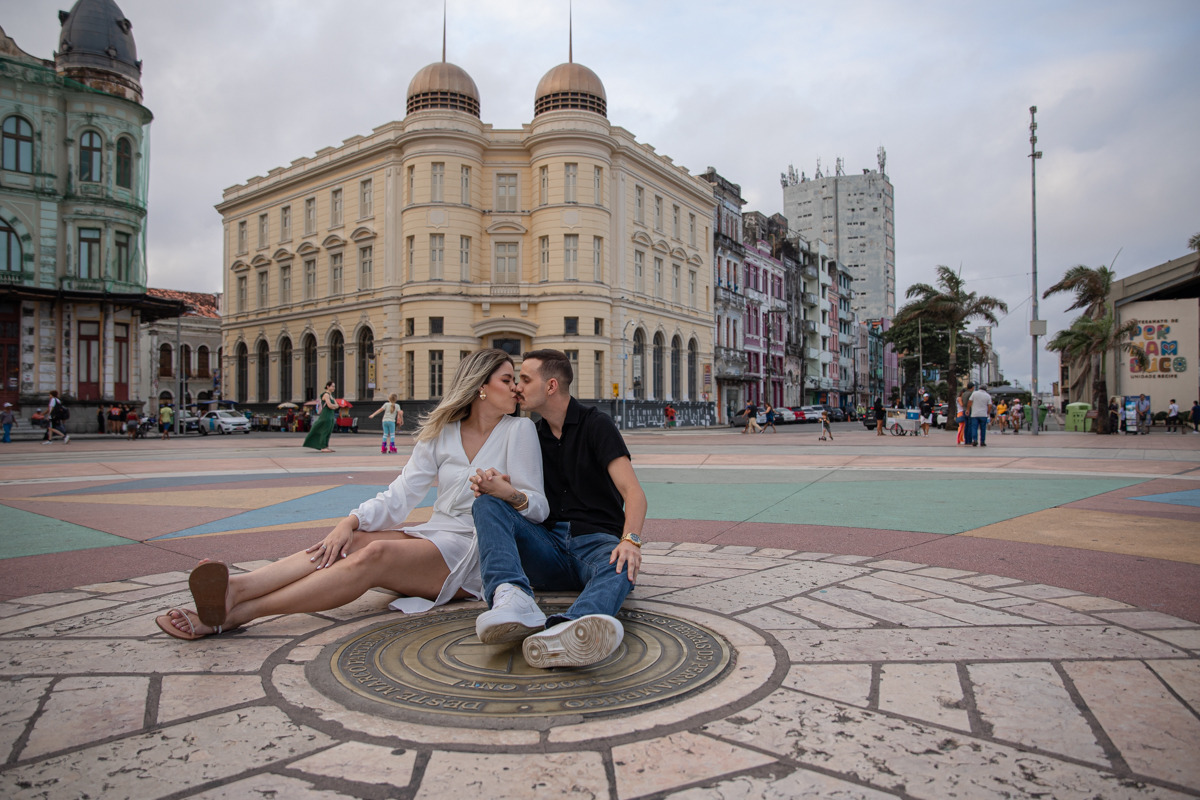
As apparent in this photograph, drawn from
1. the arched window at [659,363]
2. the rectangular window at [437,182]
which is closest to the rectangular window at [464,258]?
the rectangular window at [437,182]

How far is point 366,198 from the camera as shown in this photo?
38406mm

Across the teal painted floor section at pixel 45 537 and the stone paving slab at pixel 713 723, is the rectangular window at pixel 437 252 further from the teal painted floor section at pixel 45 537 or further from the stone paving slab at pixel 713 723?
the stone paving slab at pixel 713 723

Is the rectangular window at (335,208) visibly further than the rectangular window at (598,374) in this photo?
Yes

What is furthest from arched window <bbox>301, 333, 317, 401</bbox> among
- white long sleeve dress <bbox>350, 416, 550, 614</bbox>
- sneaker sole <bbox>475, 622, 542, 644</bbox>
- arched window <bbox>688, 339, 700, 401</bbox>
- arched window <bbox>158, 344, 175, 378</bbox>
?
sneaker sole <bbox>475, 622, 542, 644</bbox>

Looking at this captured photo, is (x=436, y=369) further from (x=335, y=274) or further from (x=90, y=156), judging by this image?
(x=90, y=156)

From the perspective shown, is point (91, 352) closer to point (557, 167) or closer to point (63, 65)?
point (63, 65)

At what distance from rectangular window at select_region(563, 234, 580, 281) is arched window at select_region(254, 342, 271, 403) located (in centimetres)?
2076

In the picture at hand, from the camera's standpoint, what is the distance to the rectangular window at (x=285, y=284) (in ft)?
142

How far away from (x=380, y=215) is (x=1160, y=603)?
37.7m

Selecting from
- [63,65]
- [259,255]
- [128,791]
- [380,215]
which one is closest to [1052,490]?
[128,791]

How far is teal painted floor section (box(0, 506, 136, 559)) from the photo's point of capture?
5297mm

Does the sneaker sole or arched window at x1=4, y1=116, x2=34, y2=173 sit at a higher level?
arched window at x1=4, y1=116, x2=34, y2=173

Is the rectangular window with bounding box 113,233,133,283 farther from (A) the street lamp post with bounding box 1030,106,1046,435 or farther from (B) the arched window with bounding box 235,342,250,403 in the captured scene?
(A) the street lamp post with bounding box 1030,106,1046,435

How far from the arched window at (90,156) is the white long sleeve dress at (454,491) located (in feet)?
115
